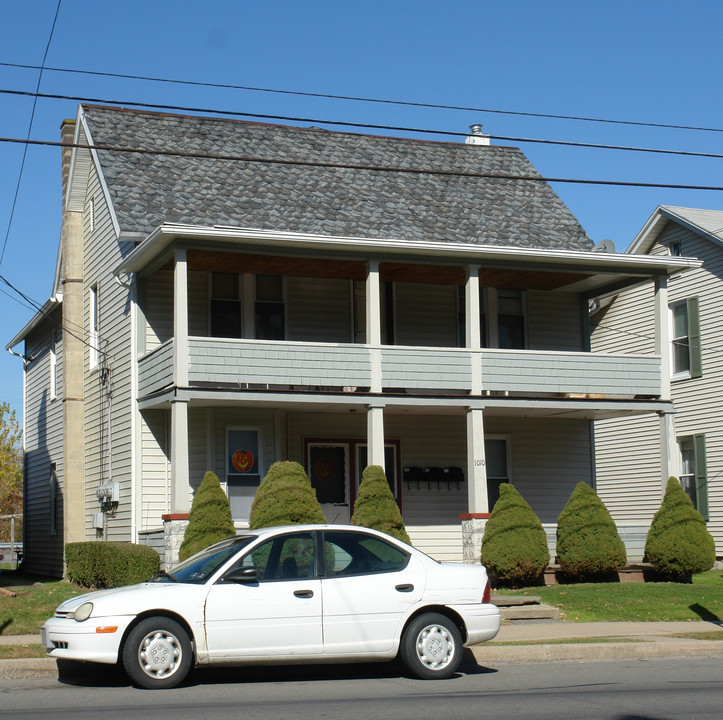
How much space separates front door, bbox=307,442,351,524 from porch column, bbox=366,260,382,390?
288 centimetres

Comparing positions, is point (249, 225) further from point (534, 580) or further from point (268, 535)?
point (268, 535)

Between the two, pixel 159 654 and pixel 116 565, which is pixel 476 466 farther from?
pixel 159 654

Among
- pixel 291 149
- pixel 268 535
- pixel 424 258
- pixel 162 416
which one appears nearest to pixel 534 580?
pixel 424 258

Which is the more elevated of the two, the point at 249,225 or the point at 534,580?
the point at 249,225

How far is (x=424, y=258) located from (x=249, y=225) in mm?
3485

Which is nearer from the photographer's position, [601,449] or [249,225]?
[249,225]

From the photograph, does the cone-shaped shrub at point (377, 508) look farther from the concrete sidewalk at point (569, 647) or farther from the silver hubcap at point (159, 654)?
the silver hubcap at point (159, 654)

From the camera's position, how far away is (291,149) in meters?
24.1

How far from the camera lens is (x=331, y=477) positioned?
22.1 m

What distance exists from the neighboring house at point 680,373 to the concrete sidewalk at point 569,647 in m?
10.9

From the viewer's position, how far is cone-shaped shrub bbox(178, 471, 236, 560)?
17.3 meters

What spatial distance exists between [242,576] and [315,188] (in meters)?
14.0

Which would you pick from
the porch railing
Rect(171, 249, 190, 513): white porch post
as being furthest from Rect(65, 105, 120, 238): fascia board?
the porch railing

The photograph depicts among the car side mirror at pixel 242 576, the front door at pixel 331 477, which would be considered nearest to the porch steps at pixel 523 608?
the car side mirror at pixel 242 576
